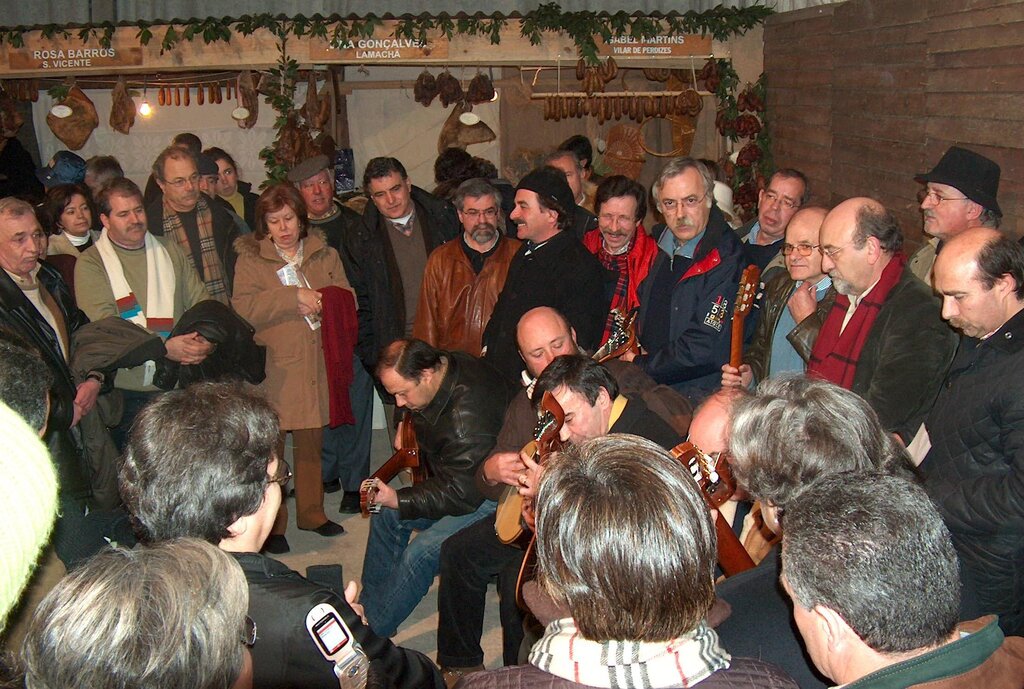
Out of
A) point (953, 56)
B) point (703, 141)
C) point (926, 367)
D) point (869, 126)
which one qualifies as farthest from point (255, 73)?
point (926, 367)

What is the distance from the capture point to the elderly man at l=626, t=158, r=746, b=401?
4.25 metres

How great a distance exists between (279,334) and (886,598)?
13.1 ft

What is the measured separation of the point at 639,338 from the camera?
A: 15.3ft

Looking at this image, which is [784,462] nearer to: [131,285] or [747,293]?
[747,293]

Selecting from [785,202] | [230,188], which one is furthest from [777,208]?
[230,188]

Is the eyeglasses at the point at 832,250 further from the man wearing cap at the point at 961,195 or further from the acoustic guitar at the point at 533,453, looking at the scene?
the acoustic guitar at the point at 533,453

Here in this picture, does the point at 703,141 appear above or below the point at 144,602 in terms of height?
above

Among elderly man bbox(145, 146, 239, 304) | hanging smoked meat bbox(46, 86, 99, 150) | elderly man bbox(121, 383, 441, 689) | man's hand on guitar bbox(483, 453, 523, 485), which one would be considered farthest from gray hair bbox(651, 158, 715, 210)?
hanging smoked meat bbox(46, 86, 99, 150)

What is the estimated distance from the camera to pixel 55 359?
3.95 m

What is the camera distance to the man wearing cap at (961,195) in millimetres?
3791

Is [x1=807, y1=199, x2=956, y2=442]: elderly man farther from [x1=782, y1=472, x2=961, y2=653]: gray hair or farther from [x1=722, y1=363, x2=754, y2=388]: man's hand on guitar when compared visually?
[x1=782, y1=472, x2=961, y2=653]: gray hair

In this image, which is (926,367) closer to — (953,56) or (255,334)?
(953,56)

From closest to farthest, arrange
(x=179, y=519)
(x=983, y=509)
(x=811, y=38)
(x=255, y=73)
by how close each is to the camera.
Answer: (x=179, y=519), (x=983, y=509), (x=811, y=38), (x=255, y=73)

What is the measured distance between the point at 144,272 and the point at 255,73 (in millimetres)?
5157
